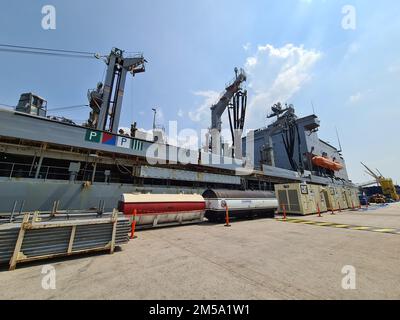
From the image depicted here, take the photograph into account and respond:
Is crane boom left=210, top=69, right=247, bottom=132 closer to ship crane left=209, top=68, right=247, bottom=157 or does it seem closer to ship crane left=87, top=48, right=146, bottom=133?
ship crane left=209, top=68, right=247, bottom=157

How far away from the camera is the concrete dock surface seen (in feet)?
9.97

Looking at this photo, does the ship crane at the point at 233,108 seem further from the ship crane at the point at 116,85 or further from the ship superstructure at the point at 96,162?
the ship crane at the point at 116,85

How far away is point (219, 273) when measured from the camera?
12.8 feet

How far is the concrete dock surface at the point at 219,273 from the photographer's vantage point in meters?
3.04

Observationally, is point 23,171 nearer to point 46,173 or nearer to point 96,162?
point 46,173

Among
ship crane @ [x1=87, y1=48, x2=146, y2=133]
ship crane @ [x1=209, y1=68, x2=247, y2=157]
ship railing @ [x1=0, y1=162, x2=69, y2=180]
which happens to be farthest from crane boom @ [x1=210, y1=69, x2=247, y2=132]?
ship railing @ [x1=0, y1=162, x2=69, y2=180]

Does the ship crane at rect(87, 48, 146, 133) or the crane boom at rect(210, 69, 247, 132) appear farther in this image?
the crane boom at rect(210, 69, 247, 132)

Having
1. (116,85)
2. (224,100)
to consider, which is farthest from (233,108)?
(116,85)

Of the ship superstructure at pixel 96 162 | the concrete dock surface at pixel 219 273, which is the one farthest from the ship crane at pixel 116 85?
the concrete dock surface at pixel 219 273

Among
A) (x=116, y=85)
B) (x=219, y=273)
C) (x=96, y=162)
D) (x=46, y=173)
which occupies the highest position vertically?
(x=116, y=85)

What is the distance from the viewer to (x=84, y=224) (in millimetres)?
5016
